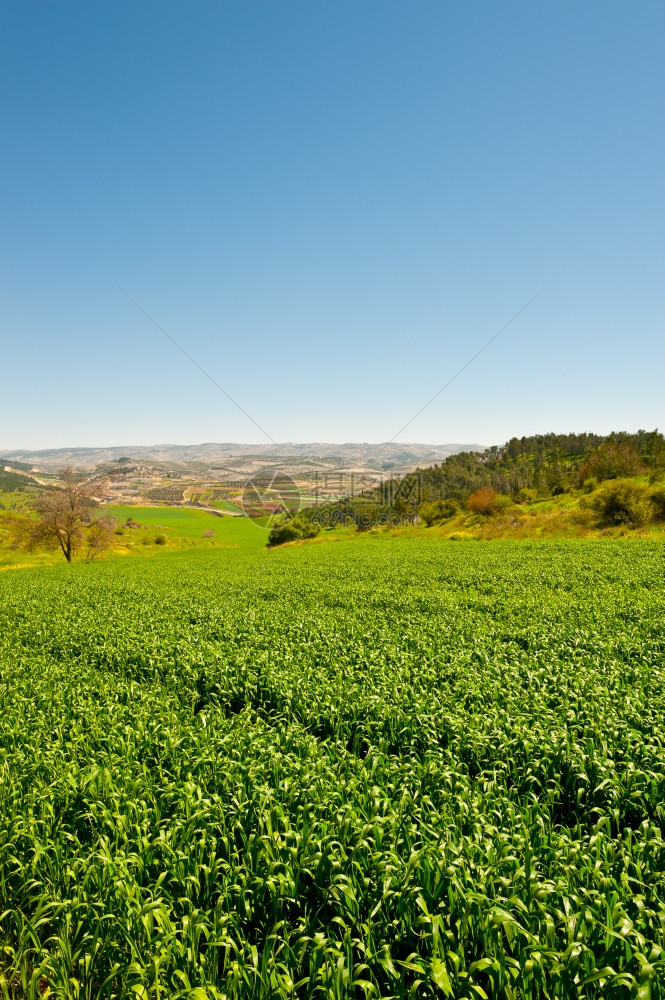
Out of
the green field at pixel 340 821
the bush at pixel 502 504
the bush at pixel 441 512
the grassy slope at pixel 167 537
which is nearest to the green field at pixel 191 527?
the grassy slope at pixel 167 537

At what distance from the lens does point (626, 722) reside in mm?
6859

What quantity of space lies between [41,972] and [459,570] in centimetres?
2612

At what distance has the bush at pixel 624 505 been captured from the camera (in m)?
55.6

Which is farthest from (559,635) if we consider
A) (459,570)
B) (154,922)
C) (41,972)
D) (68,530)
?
(68,530)

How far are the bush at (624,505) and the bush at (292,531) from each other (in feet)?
178

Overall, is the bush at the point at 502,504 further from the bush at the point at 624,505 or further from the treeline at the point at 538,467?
the bush at the point at 624,505

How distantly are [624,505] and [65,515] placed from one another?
68970 millimetres

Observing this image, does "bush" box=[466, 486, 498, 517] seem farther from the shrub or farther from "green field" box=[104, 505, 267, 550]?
"green field" box=[104, 505, 267, 550]

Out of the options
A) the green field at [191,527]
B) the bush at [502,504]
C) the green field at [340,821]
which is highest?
the green field at [340,821]

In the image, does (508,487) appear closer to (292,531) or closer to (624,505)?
(292,531)

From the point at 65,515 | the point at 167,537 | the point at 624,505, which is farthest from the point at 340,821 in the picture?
the point at 167,537

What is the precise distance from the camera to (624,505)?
56875 millimetres

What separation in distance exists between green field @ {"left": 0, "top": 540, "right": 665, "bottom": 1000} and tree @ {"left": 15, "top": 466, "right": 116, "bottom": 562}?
4921cm

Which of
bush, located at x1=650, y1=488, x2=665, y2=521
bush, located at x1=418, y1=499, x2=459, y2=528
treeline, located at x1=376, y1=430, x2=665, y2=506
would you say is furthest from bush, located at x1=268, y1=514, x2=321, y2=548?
A: bush, located at x1=650, y1=488, x2=665, y2=521
